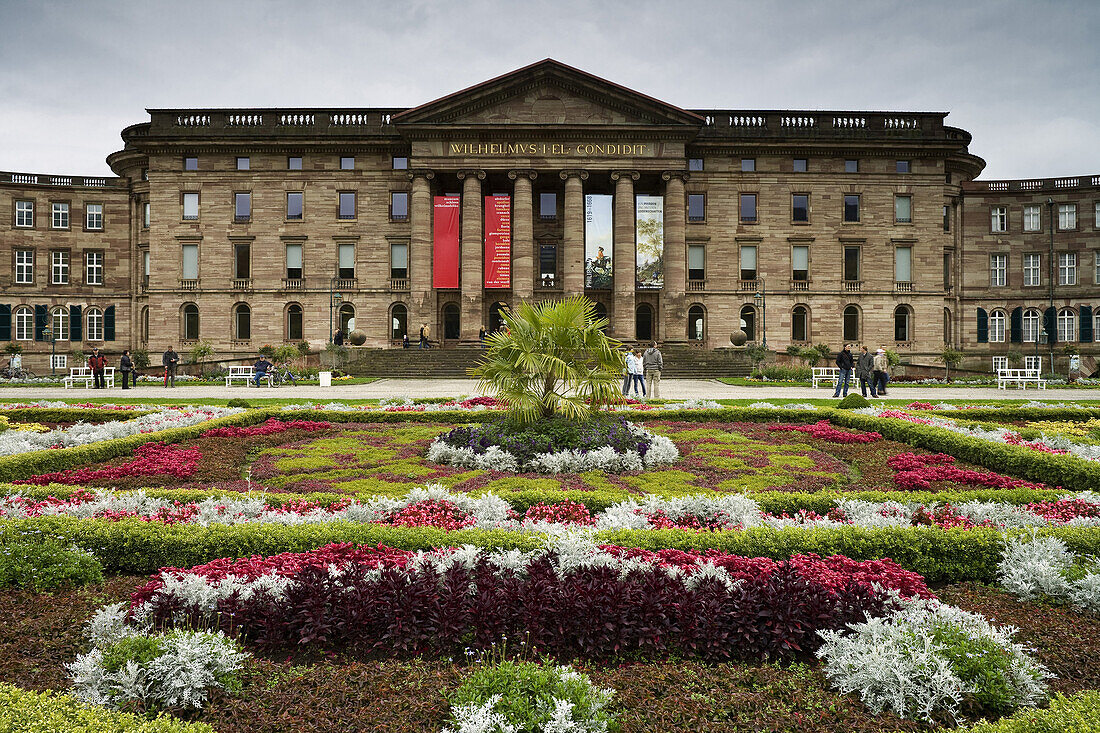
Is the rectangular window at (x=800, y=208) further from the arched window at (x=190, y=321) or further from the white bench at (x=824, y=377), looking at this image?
the arched window at (x=190, y=321)

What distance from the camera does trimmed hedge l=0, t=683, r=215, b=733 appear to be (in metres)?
2.80

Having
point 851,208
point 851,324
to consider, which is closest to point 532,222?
point 851,208

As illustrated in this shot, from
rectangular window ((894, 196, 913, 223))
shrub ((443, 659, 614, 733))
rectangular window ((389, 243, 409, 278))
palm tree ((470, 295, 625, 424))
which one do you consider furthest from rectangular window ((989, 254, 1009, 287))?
shrub ((443, 659, 614, 733))

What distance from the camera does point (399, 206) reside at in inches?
1769

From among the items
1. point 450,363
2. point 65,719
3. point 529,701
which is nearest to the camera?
point 65,719

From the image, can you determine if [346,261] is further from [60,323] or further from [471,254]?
[60,323]

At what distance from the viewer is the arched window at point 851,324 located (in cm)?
4547

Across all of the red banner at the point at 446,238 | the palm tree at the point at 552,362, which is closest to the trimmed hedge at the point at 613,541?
the palm tree at the point at 552,362

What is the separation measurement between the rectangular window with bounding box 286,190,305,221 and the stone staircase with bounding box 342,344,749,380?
12940 millimetres

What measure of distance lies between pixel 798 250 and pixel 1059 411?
33.3 meters

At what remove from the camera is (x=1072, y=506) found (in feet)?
19.7

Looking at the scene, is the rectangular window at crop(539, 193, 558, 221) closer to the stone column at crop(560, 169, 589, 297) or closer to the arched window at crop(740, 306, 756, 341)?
the stone column at crop(560, 169, 589, 297)

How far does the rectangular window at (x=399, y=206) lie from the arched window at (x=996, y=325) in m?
45.1

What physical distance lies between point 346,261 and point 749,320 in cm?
2874
